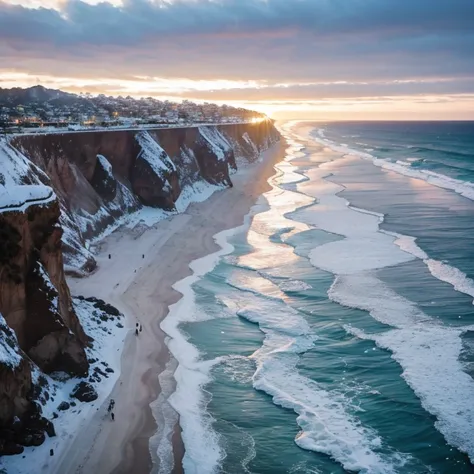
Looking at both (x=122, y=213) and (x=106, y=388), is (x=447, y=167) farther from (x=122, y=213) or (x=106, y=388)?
(x=106, y=388)

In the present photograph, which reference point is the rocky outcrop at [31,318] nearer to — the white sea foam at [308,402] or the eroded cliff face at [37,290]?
the eroded cliff face at [37,290]

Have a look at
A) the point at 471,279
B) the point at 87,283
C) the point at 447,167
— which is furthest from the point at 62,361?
the point at 447,167

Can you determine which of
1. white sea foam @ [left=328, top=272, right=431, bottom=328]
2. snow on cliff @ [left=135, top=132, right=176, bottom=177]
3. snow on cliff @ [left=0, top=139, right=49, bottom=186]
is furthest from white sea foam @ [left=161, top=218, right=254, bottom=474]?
snow on cliff @ [left=135, top=132, right=176, bottom=177]

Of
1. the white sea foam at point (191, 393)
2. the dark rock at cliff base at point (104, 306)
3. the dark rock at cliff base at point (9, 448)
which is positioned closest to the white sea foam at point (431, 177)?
the white sea foam at point (191, 393)

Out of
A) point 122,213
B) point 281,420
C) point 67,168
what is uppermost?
point 67,168

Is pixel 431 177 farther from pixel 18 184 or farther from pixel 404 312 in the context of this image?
pixel 18 184

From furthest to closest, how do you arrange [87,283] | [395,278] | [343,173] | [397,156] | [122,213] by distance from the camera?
[397,156] → [343,173] → [122,213] → [395,278] → [87,283]
